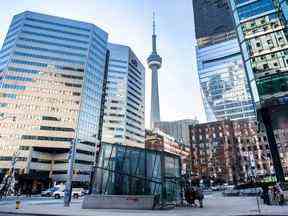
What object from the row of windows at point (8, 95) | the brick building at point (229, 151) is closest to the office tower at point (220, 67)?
the brick building at point (229, 151)

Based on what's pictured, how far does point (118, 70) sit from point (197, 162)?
249 ft

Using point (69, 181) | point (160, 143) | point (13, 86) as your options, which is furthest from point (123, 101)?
point (69, 181)

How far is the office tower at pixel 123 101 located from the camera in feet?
437

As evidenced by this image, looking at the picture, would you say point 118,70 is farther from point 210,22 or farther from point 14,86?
point 210,22

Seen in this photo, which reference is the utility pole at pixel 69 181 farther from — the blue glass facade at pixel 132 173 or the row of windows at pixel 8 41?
the row of windows at pixel 8 41

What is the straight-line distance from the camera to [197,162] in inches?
4242

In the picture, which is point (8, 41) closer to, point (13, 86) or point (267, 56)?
point (13, 86)

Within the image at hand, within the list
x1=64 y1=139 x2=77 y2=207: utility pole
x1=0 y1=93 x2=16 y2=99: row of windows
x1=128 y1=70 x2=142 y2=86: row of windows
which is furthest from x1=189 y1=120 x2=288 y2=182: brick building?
x1=64 y1=139 x2=77 y2=207: utility pole

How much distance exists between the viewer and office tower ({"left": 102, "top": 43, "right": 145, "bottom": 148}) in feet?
437

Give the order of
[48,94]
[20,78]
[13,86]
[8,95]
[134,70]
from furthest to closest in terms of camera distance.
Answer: [134,70] < [48,94] < [20,78] < [13,86] < [8,95]

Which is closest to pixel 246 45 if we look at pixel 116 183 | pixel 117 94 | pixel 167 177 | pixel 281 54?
pixel 281 54

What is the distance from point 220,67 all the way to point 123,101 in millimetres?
94765

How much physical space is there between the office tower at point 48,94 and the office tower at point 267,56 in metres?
71.3

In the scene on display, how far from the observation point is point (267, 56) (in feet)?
97.3
